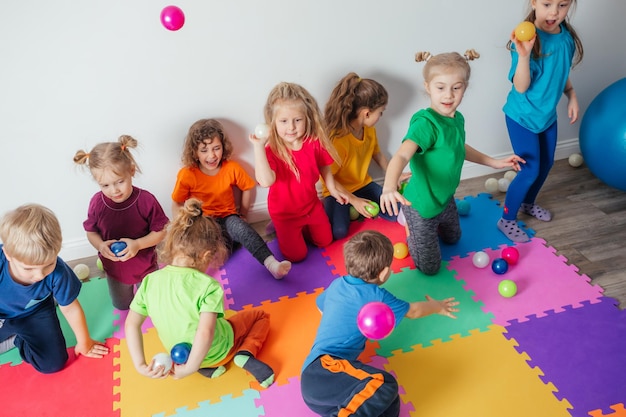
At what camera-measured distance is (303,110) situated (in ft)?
9.29

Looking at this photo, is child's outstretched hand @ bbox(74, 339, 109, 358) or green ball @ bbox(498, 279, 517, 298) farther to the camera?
green ball @ bbox(498, 279, 517, 298)

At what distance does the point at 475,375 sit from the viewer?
7.81ft

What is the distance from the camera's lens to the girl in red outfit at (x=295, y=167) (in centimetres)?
282

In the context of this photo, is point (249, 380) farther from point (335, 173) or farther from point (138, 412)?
point (335, 173)

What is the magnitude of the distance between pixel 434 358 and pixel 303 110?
139cm

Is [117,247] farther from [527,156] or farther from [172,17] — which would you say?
[527,156]

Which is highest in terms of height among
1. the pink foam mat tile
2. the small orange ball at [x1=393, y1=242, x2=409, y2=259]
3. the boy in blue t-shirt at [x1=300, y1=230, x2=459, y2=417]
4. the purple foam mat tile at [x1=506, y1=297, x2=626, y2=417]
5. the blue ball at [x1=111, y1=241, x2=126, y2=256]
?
the blue ball at [x1=111, y1=241, x2=126, y2=256]

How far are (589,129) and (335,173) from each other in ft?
5.35

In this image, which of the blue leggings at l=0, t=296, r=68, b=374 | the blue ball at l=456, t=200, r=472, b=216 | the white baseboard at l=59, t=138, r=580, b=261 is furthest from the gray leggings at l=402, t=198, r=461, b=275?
the blue leggings at l=0, t=296, r=68, b=374

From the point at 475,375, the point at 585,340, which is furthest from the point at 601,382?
the point at 475,375

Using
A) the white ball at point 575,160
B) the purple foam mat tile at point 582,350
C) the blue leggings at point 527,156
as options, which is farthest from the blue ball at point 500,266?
the white ball at point 575,160

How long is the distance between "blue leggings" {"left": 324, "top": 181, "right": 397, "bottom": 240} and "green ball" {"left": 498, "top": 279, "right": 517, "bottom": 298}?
865 mm

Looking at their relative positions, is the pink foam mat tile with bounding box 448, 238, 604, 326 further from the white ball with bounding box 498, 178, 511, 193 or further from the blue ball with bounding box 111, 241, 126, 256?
the blue ball with bounding box 111, 241, 126, 256

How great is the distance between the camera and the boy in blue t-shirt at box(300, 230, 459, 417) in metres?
2.02
